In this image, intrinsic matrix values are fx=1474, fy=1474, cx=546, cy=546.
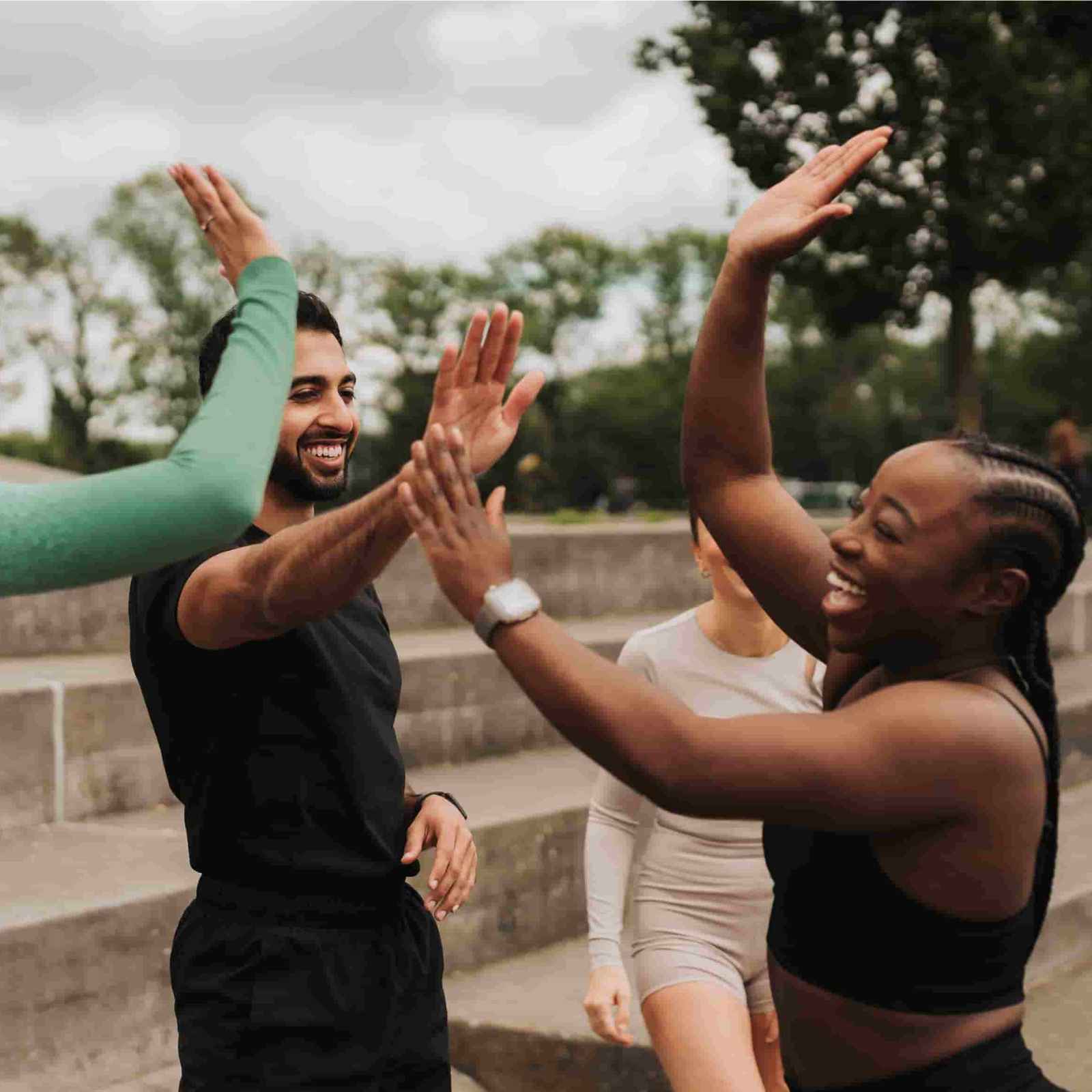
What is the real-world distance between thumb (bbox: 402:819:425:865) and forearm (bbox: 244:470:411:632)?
58 cm

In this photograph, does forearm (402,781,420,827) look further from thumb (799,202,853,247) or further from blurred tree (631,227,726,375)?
blurred tree (631,227,726,375)

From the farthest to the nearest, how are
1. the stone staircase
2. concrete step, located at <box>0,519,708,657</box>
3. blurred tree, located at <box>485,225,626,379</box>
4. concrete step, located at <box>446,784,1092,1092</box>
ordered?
blurred tree, located at <box>485,225,626,379</box>
concrete step, located at <box>0,519,708,657</box>
concrete step, located at <box>446,784,1092,1092</box>
the stone staircase

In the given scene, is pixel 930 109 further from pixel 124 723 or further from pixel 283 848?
pixel 283 848

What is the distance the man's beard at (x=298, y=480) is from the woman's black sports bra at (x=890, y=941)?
1.17m

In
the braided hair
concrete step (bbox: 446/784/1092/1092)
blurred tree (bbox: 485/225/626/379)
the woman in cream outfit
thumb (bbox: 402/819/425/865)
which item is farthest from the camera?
blurred tree (bbox: 485/225/626/379)

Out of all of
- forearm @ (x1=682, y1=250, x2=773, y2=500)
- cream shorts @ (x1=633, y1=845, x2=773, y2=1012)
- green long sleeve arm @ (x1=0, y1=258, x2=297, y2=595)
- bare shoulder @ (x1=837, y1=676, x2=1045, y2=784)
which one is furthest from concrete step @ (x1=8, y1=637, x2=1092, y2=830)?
bare shoulder @ (x1=837, y1=676, x2=1045, y2=784)

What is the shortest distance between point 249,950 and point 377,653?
Answer: 1.85 ft

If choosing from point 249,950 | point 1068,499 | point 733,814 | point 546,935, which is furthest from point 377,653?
point 546,935

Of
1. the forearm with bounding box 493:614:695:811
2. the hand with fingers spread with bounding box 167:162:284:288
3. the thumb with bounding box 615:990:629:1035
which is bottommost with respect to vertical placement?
the thumb with bounding box 615:990:629:1035

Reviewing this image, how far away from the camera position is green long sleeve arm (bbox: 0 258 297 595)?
1503 millimetres

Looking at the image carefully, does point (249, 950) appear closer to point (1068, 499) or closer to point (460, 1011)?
point (1068, 499)

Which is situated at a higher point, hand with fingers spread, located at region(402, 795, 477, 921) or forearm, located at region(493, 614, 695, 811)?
forearm, located at region(493, 614, 695, 811)

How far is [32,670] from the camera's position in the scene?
524 cm

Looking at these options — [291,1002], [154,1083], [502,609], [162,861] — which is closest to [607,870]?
[291,1002]
